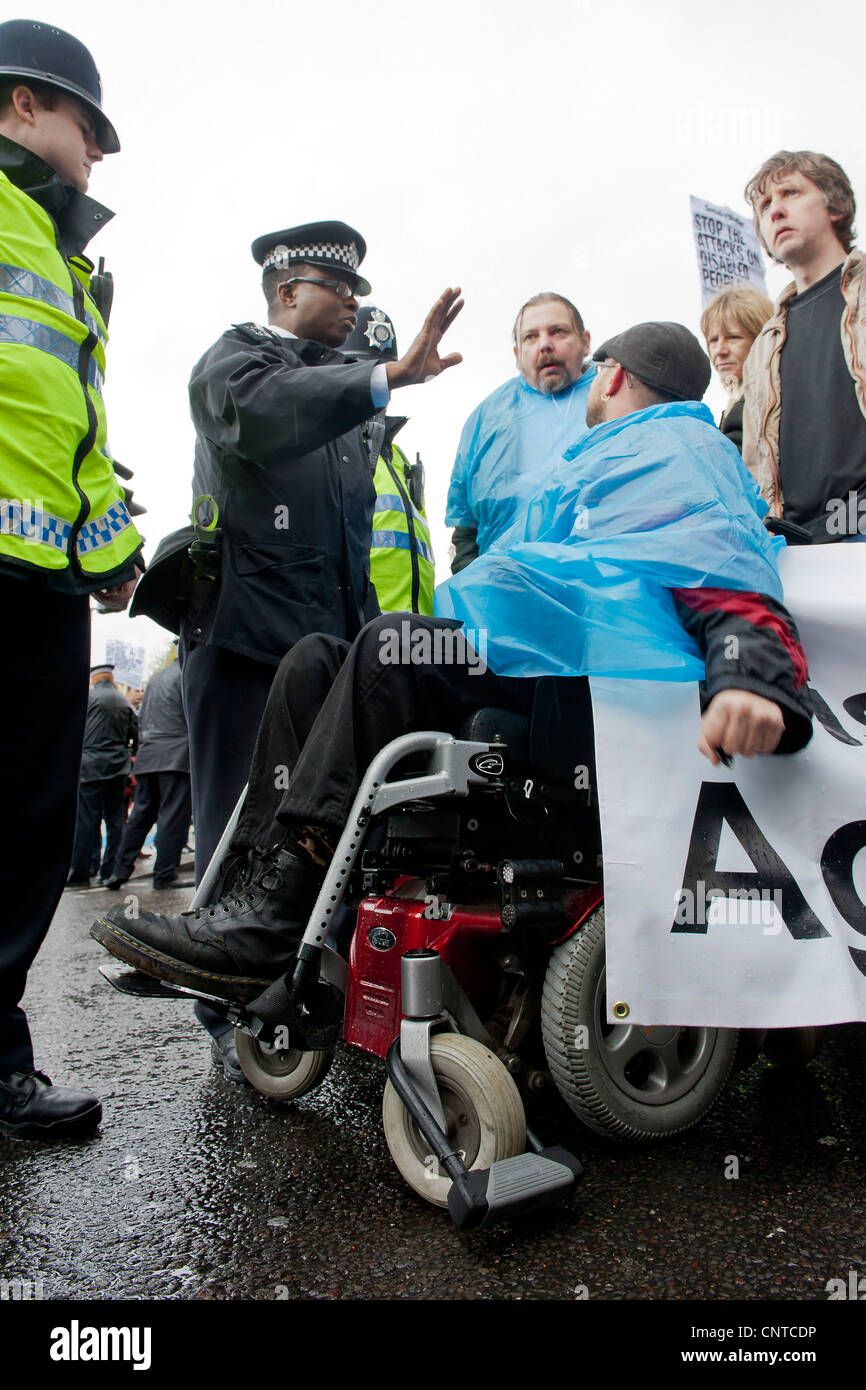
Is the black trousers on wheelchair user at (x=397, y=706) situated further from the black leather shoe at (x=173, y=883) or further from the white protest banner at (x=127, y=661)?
the white protest banner at (x=127, y=661)

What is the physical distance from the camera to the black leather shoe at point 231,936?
1.78m

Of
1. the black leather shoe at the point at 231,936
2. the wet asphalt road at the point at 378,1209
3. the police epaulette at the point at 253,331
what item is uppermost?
the police epaulette at the point at 253,331

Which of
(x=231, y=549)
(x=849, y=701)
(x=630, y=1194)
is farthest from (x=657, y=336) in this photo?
(x=630, y=1194)

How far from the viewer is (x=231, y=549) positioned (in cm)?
249

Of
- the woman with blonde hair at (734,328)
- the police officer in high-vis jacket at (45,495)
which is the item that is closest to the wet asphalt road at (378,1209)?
the police officer in high-vis jacket at (45,495)

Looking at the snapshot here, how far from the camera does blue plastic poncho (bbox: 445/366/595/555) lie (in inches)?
121

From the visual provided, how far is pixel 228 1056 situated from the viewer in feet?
8.01

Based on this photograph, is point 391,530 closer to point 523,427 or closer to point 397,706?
point 523,427

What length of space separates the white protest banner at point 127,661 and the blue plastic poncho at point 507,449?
11119 millimetres

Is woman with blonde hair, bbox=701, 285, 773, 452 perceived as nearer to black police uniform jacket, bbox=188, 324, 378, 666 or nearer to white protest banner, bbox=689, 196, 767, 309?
white protest banner, bbox=689, 196, 767, 309

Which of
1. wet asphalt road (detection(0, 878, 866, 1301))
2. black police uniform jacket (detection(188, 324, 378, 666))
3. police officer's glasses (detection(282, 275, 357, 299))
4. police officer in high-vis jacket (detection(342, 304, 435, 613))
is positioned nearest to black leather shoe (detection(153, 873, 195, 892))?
police officer in high-vis jacket (detection(342, 304, 435, 613))

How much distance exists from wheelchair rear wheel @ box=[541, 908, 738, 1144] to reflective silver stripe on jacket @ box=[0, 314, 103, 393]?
1.69 meters

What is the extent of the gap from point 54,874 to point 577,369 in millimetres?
2462
